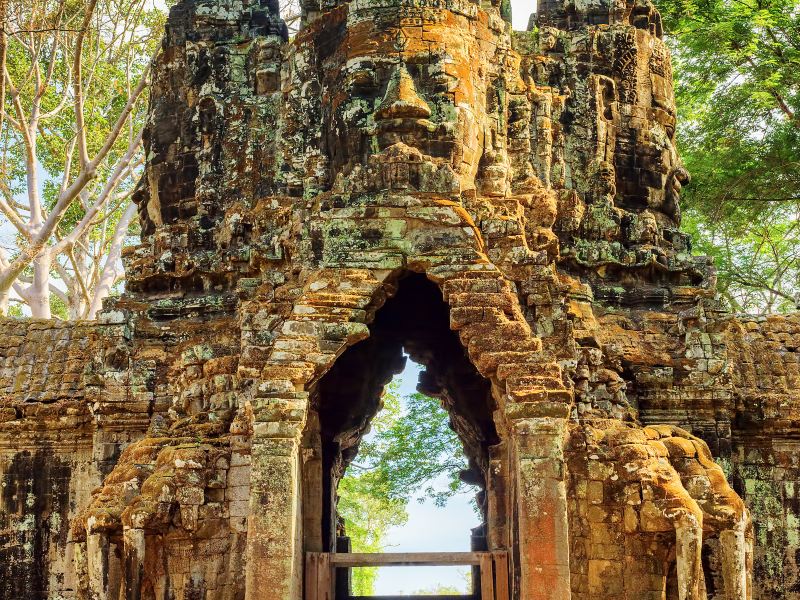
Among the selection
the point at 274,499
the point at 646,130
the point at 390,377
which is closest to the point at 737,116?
the point at 646,130

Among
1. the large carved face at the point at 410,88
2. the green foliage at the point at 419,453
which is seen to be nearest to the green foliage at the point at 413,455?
the green foliage at the point at 419,453

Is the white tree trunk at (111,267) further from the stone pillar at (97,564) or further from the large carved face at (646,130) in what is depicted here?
the stone pillar at (97,564)

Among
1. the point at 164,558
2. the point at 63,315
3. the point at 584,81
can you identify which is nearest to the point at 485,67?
the point at 584,81

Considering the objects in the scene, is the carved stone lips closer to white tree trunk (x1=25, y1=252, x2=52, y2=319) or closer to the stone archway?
the stone archway

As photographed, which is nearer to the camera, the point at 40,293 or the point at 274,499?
the point at 274,499

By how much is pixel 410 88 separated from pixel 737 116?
35.9 feet

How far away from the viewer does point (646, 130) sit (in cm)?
1628

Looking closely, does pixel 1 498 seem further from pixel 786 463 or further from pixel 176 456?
pixel 786 463

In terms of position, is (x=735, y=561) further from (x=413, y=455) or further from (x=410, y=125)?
(x=413, y=455)

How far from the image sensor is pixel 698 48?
21.8 m

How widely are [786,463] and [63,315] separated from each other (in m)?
22.4

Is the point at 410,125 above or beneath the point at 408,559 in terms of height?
above

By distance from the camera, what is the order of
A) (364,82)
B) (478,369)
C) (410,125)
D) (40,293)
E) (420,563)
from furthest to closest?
(40,293)
(364,82)
(410,125)
(420,563)
(478,369)

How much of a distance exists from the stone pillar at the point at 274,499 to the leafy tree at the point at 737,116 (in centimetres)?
1281
